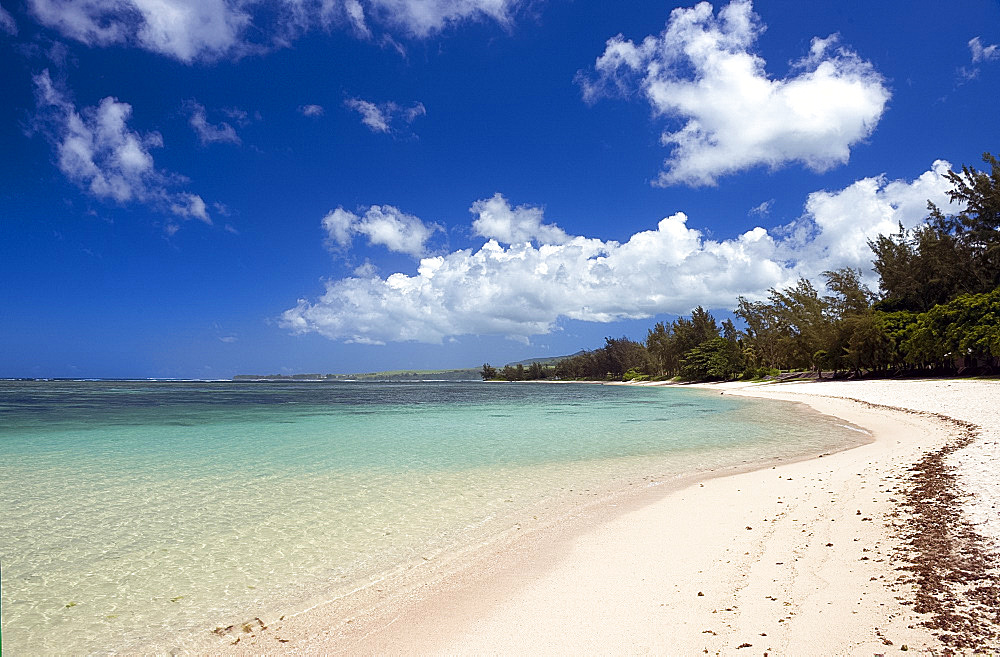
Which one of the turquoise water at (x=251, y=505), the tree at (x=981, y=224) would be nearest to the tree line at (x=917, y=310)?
the tree at (x=981, y=224)

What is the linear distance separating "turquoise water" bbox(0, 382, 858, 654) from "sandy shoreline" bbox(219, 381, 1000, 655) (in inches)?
47.5

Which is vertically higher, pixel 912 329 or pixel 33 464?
pixel 912 329

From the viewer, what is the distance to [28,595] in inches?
230

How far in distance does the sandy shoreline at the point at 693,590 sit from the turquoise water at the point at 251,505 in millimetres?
1206

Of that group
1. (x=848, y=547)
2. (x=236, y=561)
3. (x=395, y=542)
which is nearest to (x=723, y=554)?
(x=848, y=547)

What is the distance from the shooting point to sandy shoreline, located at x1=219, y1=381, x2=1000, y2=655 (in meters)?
4.29

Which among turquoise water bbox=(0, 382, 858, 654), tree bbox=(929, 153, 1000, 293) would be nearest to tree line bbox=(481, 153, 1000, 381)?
tree bbox=(929, 153, 1000, 293)

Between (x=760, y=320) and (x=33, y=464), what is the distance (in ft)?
336

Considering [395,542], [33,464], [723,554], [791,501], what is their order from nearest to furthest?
[723,554], [395,542], [791,501], [33,464]

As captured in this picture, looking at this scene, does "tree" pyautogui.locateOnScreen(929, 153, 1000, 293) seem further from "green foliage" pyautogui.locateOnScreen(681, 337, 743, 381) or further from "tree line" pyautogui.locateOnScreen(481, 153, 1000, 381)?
"green foliage" pyautogui.locateOnScreen(681, 337, 743, 381)

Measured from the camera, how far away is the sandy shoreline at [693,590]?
4.29 meters

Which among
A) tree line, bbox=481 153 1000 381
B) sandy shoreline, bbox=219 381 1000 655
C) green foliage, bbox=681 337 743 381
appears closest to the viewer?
sandy shoreline, bbox=219 381 1000 655

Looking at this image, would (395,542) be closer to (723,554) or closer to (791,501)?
(723,554)

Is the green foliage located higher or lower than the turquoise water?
higher
